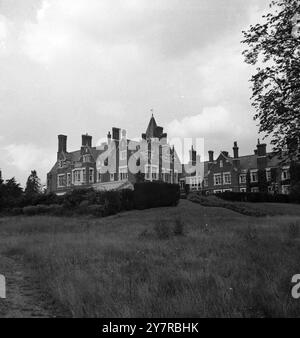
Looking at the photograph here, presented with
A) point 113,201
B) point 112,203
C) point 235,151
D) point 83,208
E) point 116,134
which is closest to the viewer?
point 112,203

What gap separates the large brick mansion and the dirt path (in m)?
46.4

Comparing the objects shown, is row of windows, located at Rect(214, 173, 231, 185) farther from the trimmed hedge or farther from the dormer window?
the trimmed hedge

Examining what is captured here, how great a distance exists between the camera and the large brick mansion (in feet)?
206

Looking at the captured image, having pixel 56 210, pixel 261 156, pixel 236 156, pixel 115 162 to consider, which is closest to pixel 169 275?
pixel 56 210

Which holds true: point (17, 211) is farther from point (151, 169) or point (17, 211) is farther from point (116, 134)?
point (116, 134)

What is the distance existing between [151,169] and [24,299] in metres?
54.9

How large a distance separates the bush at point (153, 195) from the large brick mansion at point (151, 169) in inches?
664

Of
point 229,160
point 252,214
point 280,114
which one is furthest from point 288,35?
point 229,160

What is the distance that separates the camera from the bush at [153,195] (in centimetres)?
3991

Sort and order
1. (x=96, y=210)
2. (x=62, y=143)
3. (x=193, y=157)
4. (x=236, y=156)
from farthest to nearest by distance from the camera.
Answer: (x=193, y=157) → (x=236, y=156) → (x=62, y=143) → (x=96, y=210)

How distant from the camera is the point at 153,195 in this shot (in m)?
40.2

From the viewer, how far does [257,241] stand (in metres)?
14.5

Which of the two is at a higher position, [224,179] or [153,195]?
[224,179]
